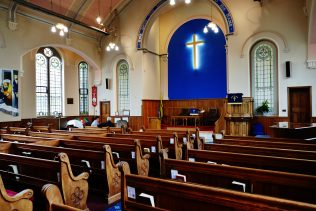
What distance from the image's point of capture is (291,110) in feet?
28.6

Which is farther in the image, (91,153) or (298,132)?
(298,132)

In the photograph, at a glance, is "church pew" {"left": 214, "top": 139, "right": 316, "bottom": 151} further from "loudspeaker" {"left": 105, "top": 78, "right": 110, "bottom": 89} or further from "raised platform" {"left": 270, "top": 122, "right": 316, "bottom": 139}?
"loudspeaker" {"left": 105, "top": 78, "right": 110, "bottom": 89}

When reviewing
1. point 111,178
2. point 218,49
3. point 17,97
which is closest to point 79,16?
point 17,97

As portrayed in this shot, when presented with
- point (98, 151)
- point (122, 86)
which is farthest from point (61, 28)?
point (98, 151)

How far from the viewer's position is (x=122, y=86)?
12.1 m

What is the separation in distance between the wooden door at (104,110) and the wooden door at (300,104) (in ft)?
26.4

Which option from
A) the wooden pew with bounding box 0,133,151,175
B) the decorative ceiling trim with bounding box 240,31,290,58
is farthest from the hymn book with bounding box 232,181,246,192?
the decorative ceiling trim with bounding box 240,31,290,58

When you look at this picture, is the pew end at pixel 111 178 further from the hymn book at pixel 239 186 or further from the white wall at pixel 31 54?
the white wall at pixel 31 54

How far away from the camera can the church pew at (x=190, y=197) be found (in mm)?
1401

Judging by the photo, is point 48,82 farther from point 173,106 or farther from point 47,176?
point 47,176

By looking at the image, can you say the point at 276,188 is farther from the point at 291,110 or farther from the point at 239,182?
the point at 291,110

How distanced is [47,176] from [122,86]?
947cm

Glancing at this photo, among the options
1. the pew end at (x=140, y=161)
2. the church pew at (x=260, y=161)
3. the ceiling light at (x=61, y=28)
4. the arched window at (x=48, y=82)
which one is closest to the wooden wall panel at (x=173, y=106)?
the arched window at (x=48, y=82)

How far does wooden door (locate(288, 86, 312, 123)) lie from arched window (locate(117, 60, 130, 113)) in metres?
6.97
